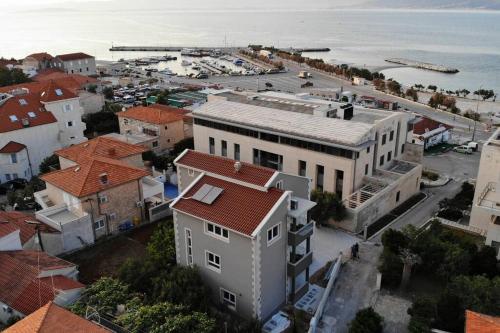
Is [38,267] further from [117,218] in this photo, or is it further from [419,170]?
[419,170]

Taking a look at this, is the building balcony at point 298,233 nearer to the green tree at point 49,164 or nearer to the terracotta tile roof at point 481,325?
the terracotta tile roof at point 481,325

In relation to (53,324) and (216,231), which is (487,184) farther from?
(53,324)

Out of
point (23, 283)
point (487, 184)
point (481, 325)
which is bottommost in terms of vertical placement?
point (23, 283)

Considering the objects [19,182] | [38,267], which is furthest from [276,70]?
[38,267]

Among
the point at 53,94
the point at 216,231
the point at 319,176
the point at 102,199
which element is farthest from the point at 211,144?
the point at 216,231

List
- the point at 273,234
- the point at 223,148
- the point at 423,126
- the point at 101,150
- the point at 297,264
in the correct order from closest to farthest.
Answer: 1. the point at 273,234
2. the point at 297,264
3. the point at 101,150
4. the point at 223,148
5. the point at 423,126

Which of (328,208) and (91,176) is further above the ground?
(91,176)
